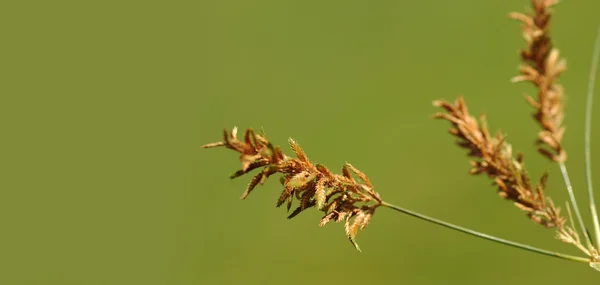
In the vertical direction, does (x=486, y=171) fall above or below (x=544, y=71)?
below

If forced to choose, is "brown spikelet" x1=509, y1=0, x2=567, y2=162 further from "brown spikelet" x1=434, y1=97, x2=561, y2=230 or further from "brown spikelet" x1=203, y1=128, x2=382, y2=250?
"brown spikelet" x1=203, y1=128, x2=382, y2=250

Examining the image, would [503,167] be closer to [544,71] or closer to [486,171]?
[486,171]

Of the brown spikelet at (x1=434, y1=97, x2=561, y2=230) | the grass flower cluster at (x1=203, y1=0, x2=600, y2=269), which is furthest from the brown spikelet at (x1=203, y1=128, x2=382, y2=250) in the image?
the brown spikelet at (x1=434, y1=97, x2=561, y2=230)

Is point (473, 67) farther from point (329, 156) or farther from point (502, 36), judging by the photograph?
point (329, 156)

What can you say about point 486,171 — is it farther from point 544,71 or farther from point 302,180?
point 302,180

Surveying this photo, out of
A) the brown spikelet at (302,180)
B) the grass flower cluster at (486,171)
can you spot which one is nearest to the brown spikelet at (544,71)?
the grass flower cluster at (486,171)

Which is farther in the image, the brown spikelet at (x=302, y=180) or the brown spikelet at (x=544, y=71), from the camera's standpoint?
the brown spikelet at (x=544, y=71)

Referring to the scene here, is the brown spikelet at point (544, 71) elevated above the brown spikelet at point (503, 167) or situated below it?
above

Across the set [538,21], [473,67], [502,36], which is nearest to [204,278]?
[473,67]

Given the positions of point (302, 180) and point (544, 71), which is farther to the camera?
point (544, 71)

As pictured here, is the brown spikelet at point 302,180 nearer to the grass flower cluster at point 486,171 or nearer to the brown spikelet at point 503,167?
the grass flower cluster at point 486,171

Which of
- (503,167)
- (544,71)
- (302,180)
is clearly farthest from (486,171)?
(302,180)
